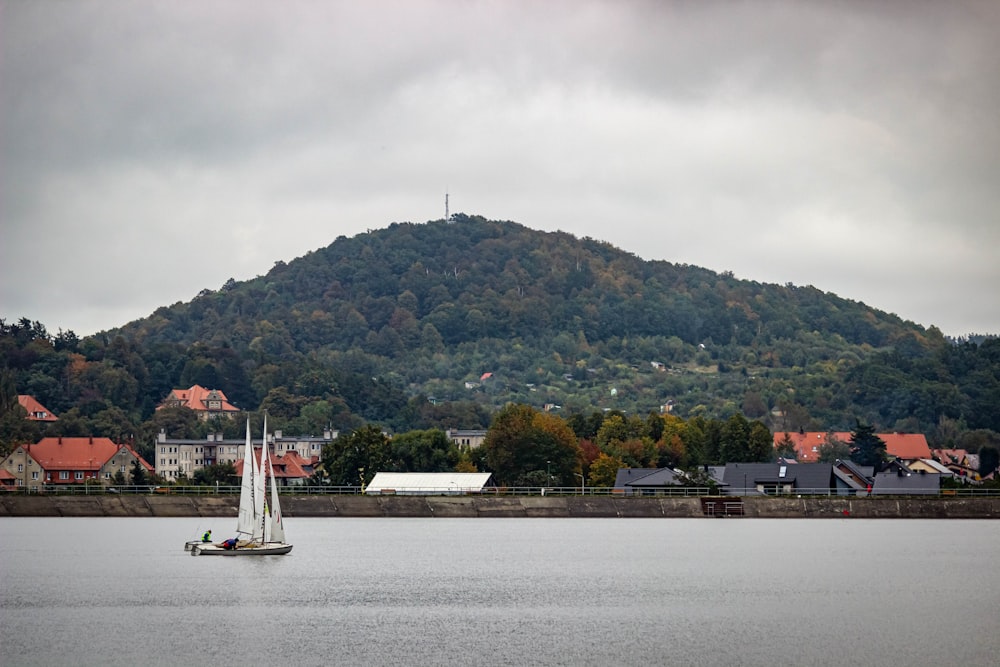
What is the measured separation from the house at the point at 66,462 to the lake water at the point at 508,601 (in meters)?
65.2

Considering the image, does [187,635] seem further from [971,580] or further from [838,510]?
[838,510]

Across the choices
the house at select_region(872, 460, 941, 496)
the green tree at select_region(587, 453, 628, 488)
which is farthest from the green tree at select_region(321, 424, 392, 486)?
the house at select_region(872, 460, 941, 496)

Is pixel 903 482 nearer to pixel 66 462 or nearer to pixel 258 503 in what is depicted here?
pixel 258 503

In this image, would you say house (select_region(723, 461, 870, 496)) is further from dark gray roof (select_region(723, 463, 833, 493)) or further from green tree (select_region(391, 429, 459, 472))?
green tree (select_region(391, 429, 459, 472))

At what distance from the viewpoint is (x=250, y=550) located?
74688mm

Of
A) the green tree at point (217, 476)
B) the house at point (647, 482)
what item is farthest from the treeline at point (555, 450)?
the green tree at point (217, 476)

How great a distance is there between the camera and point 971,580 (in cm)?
6353

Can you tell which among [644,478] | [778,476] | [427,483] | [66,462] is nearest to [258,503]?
[427,483]

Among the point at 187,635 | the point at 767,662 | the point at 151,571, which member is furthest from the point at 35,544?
the point at 767,662

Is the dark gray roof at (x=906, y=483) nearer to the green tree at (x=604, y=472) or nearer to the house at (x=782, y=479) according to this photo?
the house at (x=782, y=479)

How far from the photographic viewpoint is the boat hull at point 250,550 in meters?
74.1

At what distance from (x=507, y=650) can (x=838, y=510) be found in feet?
254

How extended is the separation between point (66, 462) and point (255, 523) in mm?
91187

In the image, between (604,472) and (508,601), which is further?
(604,472)
